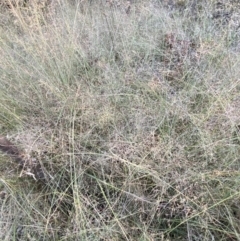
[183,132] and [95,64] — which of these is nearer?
[183,132]

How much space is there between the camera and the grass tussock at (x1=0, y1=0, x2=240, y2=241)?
3.90ft

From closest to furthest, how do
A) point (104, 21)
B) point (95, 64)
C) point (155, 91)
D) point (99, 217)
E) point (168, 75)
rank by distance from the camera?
point (99, 217)
point (155, 91)
point (168, 75)
point (95, 64)
point (104, 21)

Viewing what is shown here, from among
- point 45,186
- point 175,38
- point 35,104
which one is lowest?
point 45,186

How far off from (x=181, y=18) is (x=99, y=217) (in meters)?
1.52

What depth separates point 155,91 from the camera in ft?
5.16

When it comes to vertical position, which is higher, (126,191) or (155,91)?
(155,91)

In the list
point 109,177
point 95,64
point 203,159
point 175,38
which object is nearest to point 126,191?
point 109,177

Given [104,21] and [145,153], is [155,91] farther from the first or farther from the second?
[104,21]

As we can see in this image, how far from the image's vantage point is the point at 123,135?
1.38 meters

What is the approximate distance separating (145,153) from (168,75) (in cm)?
55

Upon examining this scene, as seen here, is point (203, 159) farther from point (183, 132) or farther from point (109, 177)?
point (109, 177)

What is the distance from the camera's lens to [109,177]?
1.27 meters

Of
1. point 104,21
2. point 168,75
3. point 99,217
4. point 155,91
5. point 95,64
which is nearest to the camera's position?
point 99,217

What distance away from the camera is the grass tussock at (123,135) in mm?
1188
